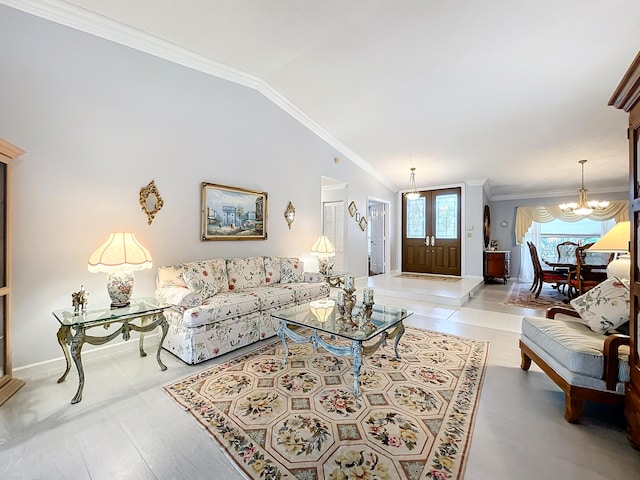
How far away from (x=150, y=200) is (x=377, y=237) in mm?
6341

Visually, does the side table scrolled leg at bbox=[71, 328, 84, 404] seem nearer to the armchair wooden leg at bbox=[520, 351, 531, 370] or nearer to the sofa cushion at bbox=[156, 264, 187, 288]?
the sofa cushion at bbox=[156, 264, 187, 288]

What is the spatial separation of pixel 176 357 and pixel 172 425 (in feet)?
3.54

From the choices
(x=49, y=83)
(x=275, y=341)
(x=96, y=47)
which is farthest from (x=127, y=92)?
(x=275, y=341)

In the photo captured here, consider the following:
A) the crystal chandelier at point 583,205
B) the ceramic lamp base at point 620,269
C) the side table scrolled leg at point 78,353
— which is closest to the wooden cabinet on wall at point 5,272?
the side table scrolled leg at point 78,353

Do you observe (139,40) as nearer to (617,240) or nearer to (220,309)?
(220,309)

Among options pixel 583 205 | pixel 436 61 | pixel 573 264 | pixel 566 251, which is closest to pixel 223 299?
pixel 436 61

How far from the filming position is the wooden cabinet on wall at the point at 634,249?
4.67 ft

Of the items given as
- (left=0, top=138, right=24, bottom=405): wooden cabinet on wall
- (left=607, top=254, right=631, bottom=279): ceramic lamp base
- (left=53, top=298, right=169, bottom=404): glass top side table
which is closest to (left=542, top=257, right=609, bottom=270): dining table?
(left=607, top=254, right=631, bottom=279): ceramic lamp base

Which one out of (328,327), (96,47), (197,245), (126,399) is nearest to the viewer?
(126,399)

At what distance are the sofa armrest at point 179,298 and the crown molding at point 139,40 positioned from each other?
2514 millimetres

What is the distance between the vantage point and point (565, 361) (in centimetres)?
173

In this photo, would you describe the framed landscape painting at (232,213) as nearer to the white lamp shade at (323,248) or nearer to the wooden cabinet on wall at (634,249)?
the white lamp shade at (323,248)

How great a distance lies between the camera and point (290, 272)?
4.00m

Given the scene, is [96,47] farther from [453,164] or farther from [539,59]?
[453,164]
